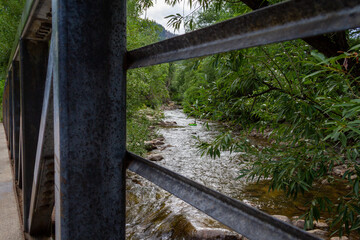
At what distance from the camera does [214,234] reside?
11.6 feet

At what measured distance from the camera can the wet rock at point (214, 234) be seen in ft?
11.4

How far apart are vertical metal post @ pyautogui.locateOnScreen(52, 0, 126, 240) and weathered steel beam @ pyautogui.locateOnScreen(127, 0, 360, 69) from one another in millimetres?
255

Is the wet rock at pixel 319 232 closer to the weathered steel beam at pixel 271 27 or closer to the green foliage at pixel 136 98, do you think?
the weathered steel beam at pixel 271 27

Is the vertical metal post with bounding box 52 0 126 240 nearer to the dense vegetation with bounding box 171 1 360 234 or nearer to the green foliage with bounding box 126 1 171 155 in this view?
the dense vegetation with bounding box 171 1 360 234

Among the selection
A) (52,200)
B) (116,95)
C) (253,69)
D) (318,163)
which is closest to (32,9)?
(116,95)

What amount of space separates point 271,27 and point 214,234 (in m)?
3.58

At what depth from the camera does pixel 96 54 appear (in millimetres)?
807

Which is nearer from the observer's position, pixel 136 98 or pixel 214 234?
pixel 214 234

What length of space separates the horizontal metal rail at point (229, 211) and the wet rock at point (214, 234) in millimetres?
3115

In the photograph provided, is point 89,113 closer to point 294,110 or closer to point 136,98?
point 294,110

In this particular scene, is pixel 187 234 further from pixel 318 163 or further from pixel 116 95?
pixel 116 95

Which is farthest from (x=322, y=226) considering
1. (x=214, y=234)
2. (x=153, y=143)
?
Result: (x=153, y=143)

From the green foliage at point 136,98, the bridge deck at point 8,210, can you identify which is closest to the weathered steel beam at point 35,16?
the bridge deck at point 8,210

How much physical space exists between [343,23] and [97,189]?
0.79 m
